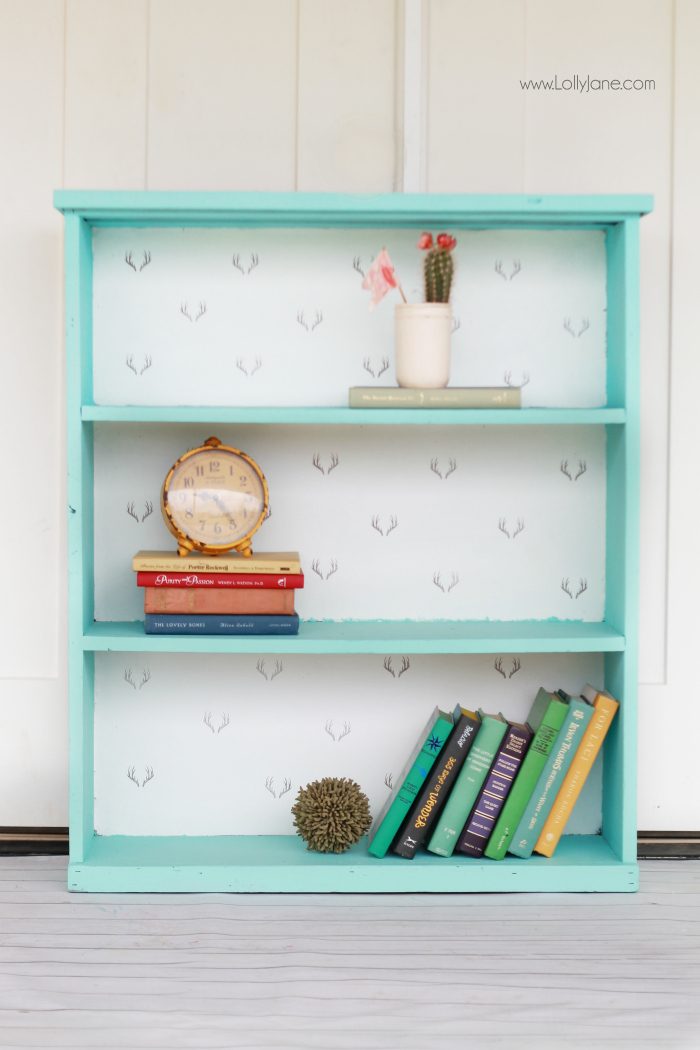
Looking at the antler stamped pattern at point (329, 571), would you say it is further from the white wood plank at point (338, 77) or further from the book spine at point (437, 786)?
the white wood plank at point (338, 77)

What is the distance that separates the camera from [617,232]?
6.32ft

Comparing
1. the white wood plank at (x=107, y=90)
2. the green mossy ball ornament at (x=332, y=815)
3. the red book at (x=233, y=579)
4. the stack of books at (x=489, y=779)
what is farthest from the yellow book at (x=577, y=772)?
the white wood plank at (x=107, y=90)

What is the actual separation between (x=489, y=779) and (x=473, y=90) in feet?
4.26

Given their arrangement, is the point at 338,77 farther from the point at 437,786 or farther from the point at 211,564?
the point at 437,786

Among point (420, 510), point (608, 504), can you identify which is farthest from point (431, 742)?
point (608, 504)

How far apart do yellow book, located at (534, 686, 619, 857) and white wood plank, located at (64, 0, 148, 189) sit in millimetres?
1308

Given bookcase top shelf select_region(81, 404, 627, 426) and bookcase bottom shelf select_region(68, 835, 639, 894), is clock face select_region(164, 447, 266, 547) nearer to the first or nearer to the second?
Answer: bookcase top shelf select_region(81, 404, 627, 426)

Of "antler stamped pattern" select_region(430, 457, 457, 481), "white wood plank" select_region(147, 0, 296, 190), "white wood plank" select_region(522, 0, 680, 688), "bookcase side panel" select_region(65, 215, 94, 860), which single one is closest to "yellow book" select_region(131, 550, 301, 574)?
"bookcase side panel" select_region(65, 215, 94, 860)

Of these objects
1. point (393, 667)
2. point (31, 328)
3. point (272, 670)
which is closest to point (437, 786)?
point (393, 667)

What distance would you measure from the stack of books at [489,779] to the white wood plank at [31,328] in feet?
2.45

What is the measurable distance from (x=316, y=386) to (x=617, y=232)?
2.04 feet

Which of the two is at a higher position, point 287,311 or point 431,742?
point 287,311

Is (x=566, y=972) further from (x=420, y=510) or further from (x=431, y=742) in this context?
(x=420, y=510)

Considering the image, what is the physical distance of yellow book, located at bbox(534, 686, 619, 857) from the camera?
1887 millimetres
